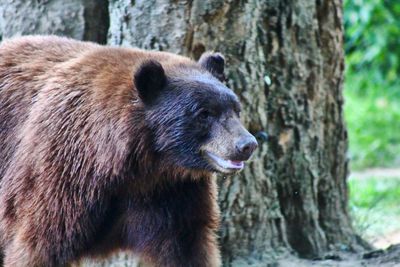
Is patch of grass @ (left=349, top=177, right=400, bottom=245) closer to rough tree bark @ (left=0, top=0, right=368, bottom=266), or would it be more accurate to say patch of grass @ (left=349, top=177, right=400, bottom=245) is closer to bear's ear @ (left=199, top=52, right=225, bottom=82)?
rough tree bark @ (left=0, top=0, right=368, bottom=266)

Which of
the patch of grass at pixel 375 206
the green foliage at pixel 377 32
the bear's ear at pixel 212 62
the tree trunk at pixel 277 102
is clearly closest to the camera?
the bear's ear at pixel 212 62

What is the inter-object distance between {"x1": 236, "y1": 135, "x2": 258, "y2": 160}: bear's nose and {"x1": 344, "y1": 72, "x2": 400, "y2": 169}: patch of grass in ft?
28.0

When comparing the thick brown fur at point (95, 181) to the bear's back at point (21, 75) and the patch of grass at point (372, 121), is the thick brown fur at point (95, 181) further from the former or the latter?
the patch of grass at point (372, 121)

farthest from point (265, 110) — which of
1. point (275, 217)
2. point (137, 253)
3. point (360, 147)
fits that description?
point (360, 147)

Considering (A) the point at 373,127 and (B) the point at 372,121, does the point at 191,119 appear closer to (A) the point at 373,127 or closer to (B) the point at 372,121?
(A) the point at 373,127

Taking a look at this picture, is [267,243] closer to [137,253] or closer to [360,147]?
[137,253]

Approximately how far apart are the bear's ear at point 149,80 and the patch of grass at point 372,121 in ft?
28.0

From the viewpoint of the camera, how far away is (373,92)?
17609 mm

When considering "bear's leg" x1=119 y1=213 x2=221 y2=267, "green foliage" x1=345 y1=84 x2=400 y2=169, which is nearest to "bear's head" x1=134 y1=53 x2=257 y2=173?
"bear's leg" x1=119 y1=213 x2=221 y2=267

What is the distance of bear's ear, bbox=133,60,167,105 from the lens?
5.08m

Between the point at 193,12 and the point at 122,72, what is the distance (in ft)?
3.48

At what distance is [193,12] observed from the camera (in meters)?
6.23

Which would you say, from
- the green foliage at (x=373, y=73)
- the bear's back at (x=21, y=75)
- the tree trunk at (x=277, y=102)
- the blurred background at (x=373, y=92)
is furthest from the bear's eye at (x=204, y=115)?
the green foliage at (x=373, y=73)

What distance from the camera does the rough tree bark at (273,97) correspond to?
6312 mm
